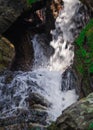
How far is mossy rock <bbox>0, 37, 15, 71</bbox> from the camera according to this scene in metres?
17.5

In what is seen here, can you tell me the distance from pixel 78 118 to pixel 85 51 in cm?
476

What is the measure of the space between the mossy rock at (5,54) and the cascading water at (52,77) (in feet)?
5.08

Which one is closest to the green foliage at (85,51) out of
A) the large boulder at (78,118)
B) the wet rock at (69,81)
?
the wet rock at (69,81)

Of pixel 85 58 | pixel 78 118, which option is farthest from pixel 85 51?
A: pixel 78 118

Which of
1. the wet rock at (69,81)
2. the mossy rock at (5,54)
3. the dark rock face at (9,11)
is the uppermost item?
the dark rock face at (9,11)

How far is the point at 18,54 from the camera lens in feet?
66.0

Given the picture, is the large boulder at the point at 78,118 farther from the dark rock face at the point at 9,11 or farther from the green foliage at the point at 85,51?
the dark rock face at the point at 9,11

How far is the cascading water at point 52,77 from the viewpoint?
13.7 meters

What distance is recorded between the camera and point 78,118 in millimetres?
8727

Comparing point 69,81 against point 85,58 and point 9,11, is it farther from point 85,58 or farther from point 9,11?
Result: point 9,11

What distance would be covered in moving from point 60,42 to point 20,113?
753cm

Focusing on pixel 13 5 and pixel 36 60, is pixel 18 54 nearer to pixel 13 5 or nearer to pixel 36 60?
pixel 36 60

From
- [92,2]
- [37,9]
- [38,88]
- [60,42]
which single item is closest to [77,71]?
[38,88]

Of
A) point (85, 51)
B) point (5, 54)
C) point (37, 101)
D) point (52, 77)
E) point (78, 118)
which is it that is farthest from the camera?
point (5, 54)
